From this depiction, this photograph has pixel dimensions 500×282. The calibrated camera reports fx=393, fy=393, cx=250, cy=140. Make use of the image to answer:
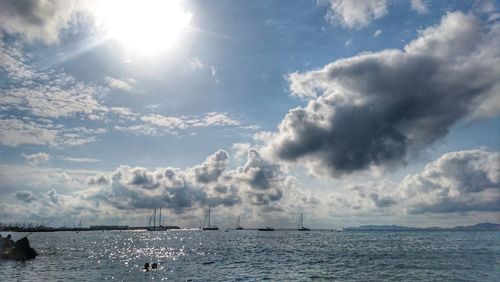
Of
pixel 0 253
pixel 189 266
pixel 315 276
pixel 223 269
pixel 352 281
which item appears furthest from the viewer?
pixel 0 253

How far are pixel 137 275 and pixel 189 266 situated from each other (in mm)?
14087

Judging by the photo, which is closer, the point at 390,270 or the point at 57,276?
the point at 57,276

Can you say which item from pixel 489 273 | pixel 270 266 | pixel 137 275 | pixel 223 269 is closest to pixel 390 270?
pixel 489 273

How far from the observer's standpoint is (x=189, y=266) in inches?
3076

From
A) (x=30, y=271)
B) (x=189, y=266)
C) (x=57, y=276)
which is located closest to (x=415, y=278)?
(x=189, y=266)

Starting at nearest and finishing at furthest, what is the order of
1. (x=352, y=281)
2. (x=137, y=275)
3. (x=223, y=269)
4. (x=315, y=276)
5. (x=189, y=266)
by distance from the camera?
1. (x=352, y=281)
2. (x=315, y=276)
3. (x=137, y=275)
4. (x=223, y=269)
5. (x=189, y=266)

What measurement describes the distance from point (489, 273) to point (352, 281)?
2551cm

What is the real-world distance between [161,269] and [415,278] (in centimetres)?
4398

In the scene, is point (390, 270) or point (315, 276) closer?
point (315, 276)

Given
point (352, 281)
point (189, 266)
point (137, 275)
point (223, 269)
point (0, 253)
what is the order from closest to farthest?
point (352, 281), point (137, 275), point (223, 269), point (189, 266), point (0, 253)

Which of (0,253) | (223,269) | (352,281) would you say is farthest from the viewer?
(0,253)

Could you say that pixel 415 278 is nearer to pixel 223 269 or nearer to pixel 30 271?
pixel 223 269

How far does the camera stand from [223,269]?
7219 cm

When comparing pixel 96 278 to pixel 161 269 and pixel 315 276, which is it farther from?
pixel 315 276
